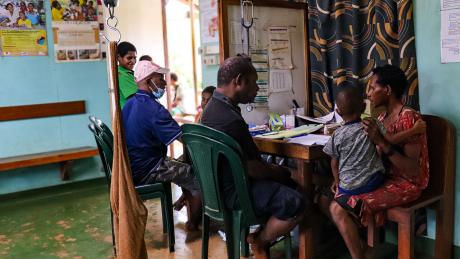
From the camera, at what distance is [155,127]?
2826mm

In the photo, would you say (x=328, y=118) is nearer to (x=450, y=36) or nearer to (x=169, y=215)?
(x=450, y=36)

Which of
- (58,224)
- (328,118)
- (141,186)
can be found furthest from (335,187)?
(58,224)

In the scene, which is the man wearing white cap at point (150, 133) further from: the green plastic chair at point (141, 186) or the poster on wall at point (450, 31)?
the poster on wall at point (450, 31)

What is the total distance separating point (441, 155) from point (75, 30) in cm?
371

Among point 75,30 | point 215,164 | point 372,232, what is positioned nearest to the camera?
point 215,164

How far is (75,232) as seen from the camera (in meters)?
3.37

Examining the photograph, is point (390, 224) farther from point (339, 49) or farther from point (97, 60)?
point (97, 60)

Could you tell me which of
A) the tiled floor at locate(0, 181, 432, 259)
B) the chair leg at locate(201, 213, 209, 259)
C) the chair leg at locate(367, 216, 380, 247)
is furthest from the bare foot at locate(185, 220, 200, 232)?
the chair leg at locate(367, 216, 380, 247)

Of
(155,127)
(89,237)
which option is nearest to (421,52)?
(155,127)

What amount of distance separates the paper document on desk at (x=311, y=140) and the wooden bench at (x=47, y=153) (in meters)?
2.76

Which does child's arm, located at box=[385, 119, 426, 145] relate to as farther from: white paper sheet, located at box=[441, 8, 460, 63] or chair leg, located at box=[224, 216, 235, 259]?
chair leg, located at box=[224, 216, 235, 259]

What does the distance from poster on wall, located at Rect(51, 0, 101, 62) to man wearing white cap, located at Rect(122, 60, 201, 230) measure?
197cm

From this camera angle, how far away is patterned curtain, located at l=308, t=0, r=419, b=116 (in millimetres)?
2662

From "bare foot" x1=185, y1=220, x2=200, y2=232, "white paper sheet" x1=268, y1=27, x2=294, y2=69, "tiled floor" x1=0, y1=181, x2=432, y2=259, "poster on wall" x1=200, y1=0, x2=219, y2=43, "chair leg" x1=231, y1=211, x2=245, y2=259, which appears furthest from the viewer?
"poster on wall" x1=200, y1=0, x2=219, y2=43
